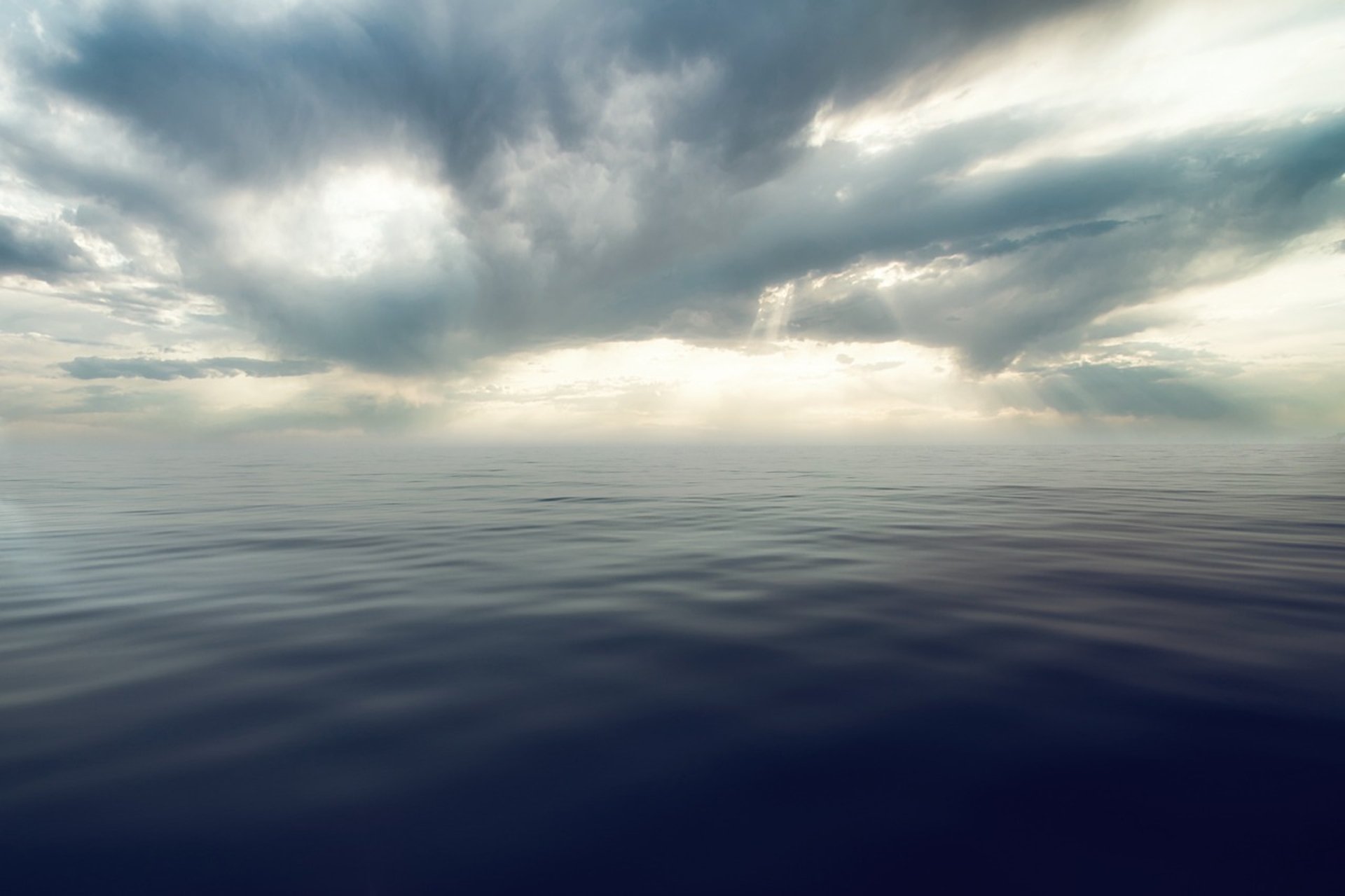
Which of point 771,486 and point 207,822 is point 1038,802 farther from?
point 771,486

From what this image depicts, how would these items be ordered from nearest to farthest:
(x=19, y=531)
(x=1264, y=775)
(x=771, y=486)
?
(x=1264, y=775)
(x=19, y=531)
(x=771, y=486)

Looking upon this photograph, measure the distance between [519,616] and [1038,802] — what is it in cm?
616

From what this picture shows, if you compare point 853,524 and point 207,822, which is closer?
point 207,822

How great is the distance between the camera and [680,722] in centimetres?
496

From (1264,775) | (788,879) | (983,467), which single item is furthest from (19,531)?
(983,467)

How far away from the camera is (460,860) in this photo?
3.31m

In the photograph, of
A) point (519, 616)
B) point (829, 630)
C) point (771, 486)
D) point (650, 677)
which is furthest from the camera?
point (771, 486)

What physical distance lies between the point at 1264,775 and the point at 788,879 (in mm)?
3365

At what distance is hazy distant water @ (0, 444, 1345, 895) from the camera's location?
3.28m

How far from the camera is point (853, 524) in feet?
54.1

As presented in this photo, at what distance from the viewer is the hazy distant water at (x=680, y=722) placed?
10.8ft

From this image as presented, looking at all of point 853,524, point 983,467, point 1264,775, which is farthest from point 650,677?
point 983,467

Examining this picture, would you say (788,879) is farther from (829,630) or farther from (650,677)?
(829,630)

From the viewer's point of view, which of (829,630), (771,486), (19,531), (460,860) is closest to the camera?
(460,860)
